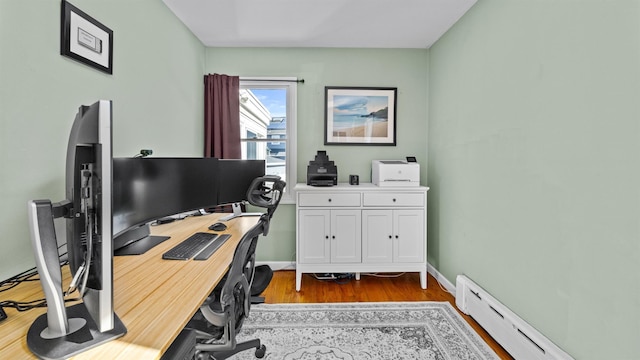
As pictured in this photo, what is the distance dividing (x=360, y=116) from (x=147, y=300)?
2.65m

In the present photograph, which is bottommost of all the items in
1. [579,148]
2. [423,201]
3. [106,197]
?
[423,201]

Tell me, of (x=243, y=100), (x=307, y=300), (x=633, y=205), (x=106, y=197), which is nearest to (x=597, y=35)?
(x=633, y=205)

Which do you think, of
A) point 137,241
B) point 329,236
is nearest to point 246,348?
point 137,241

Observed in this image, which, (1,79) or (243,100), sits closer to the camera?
(1,79)

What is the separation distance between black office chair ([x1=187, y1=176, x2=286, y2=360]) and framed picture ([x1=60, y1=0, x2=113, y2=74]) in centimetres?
115

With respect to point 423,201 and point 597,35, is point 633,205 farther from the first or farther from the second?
point 423,201

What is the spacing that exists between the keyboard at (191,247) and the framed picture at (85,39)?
3.60 ft

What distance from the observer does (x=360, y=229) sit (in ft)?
8.80

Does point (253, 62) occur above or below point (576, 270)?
above

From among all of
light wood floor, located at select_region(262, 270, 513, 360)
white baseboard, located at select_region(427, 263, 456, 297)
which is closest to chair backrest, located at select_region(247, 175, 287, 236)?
light wood floor, located at select_region(262, 270, 513, 360)

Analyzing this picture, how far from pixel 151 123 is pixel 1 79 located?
989mm

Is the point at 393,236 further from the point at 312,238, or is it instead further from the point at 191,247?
the point at 191,247

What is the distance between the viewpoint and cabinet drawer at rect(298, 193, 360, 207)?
265cm

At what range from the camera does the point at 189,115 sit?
2.70 m
